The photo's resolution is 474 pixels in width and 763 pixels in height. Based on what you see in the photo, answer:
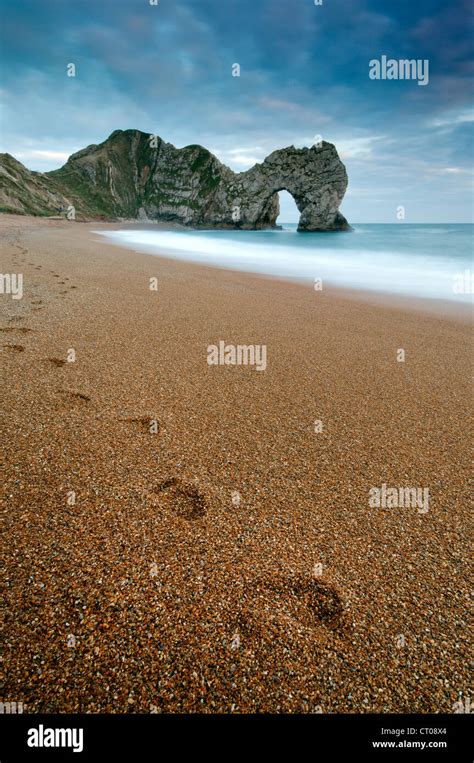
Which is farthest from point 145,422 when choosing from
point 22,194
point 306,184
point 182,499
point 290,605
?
point 306,184

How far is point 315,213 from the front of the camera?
125 m

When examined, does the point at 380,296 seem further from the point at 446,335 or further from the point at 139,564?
the point at 139,564

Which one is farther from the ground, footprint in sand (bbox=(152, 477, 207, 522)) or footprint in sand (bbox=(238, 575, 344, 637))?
footprint in sand (bbox=(152, 477, 207, 522))

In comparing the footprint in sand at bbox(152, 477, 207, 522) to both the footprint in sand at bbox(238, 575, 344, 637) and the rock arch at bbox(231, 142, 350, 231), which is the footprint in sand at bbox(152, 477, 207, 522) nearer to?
the footprint in sand at bbox(238, 575, 344, 637)

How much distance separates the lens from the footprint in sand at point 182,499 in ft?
10.7

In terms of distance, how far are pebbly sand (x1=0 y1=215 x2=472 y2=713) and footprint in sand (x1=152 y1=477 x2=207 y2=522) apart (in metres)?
0.02

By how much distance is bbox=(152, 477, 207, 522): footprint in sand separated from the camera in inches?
129

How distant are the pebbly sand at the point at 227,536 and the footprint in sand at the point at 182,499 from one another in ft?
0.06

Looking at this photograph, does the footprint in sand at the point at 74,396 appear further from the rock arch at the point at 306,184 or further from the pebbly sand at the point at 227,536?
the rock arch at the point at 306,184

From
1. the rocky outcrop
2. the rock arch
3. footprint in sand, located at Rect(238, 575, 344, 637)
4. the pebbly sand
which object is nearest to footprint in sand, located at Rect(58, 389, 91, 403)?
the pebbly sand

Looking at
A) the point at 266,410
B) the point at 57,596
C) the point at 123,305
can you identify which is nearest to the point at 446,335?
the point at 266,410

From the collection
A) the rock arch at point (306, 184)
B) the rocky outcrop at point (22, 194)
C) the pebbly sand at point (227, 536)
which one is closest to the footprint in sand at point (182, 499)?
the pebbly sand at point (227, 536)

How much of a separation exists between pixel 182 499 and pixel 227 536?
1.99 feet
